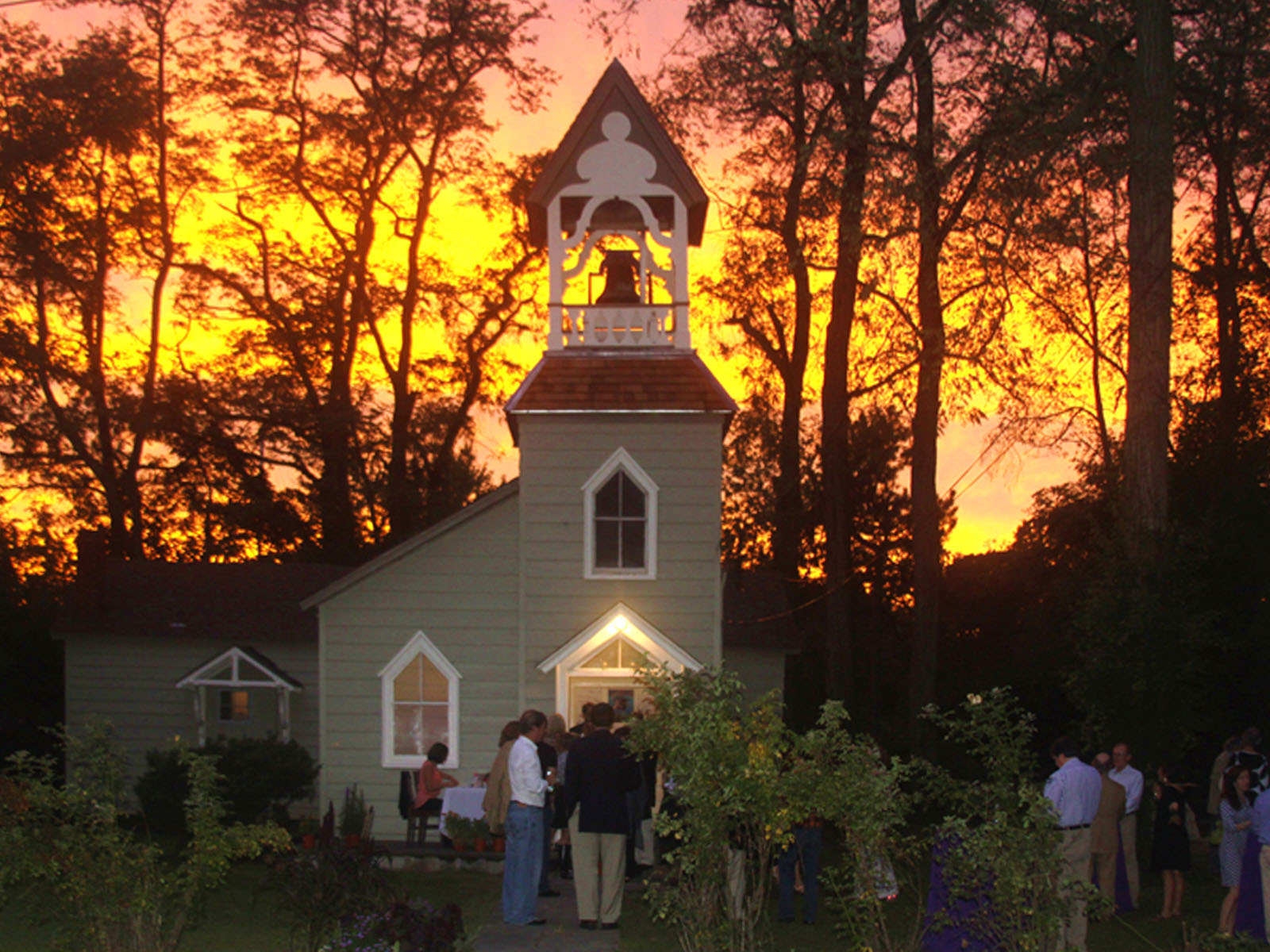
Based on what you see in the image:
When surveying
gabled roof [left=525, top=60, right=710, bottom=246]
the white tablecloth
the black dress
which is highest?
gabled roof [left=525, top=60, right=710, bottom=246]

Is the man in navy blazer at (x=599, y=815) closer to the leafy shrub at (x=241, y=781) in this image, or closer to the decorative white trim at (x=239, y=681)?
the leafy shrub at (x=241, y=781)

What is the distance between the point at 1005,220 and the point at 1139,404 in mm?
3321

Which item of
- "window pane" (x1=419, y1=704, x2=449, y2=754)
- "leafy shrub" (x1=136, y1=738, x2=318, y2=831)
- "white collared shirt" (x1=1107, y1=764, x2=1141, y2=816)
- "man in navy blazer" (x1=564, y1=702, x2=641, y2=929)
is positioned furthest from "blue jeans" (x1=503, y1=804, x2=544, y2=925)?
"leafy shrub" (x1=136, y1=738, x2=318, y2=831)

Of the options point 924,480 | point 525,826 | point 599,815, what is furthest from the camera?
point 924,480

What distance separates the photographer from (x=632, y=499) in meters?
17.5

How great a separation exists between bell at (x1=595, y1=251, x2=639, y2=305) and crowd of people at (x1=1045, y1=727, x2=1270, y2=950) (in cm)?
852

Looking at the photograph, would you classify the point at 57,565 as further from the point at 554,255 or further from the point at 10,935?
the point at 10,935

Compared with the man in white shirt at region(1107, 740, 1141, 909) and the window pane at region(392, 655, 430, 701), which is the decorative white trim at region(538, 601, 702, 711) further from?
the man in white shirt at region(1107, 740, 1141, 909)

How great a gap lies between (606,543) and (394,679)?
137 inches

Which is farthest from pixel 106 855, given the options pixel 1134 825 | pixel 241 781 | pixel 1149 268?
pixel 1149 268

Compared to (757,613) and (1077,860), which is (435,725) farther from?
(757,613)

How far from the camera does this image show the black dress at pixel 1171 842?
12969mm

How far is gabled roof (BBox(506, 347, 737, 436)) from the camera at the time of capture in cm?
1725

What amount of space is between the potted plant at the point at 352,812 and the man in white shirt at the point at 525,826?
6.19 metres
